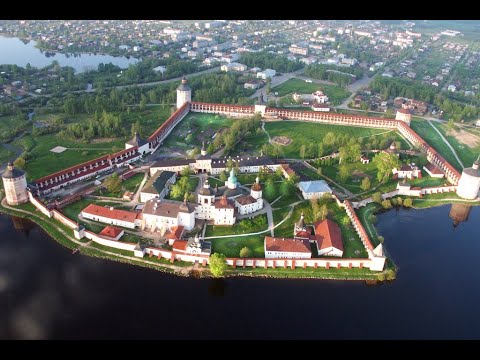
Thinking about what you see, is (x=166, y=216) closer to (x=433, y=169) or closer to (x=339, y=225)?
(x=339, y=225)

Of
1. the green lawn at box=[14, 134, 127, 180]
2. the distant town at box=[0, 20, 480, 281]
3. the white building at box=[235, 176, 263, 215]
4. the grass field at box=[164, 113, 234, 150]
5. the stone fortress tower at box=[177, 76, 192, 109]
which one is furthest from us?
the stone fortress tower at box=[177, 76, 192, 109]

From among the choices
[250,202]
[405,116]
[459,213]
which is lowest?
[459,213]

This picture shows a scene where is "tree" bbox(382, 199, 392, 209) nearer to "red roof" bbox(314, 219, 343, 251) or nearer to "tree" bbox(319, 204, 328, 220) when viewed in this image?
"tree" bbox(319, 204, 328, 220)

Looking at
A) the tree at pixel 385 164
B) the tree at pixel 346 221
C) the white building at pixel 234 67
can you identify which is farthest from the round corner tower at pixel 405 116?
the white building at pixel 234 67

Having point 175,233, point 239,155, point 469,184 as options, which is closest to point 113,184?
point 175,233

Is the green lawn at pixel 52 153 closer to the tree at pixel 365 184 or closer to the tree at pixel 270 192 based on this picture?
the tree at pixel 270 192

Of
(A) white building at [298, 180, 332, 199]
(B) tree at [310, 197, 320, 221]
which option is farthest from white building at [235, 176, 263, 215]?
(A) white building at [298, 180, 332, 199]

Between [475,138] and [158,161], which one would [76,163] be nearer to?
[158,161]
